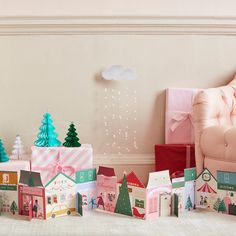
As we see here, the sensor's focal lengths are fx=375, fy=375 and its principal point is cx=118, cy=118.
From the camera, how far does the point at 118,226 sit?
56.8 inches

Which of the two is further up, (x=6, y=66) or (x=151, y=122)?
(x=6, y=66)

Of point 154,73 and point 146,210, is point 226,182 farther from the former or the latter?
point 154,73

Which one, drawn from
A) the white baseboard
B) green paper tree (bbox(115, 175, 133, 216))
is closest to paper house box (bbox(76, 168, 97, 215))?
green paper tree (bbox(115, 175, 133, 216))

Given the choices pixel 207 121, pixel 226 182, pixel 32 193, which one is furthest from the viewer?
pixel 207 121

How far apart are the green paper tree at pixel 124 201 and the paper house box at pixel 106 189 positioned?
0.10ft

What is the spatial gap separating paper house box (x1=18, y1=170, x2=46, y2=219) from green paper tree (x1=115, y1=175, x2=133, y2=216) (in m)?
0.31

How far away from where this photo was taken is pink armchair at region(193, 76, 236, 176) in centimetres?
165

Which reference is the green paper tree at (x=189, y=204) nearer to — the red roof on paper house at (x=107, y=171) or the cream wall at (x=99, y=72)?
the red roof on paper house at (x=107, y=171)

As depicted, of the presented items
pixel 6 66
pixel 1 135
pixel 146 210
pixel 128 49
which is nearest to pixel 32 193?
pixel 146 210

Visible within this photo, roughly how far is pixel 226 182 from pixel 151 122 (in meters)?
0.69

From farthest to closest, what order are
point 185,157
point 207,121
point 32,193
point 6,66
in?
point 6,66
point 185,157
point 207,121
point 32,193

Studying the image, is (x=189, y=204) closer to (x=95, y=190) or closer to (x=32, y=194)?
(x=95, y=190)

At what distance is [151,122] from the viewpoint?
2199 millimetres
